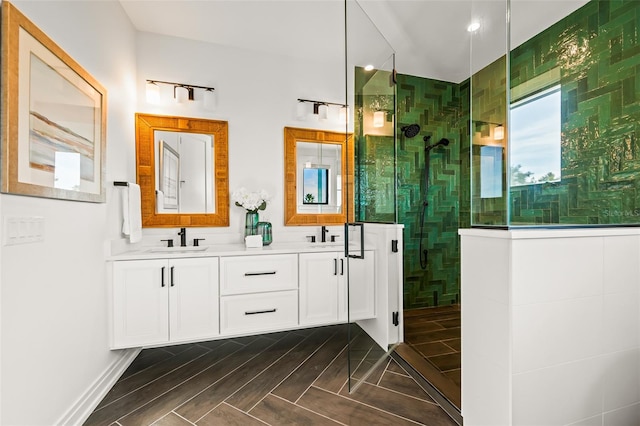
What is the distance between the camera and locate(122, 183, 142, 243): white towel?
2162 millimetres

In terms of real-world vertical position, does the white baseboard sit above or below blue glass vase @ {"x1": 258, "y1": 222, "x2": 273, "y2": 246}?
below

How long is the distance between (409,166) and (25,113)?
2927 millimetres

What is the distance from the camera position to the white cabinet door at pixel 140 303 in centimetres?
199

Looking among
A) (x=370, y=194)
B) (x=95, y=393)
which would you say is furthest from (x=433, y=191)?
(x=95, y=393)

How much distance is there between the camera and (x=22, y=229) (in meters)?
1.21

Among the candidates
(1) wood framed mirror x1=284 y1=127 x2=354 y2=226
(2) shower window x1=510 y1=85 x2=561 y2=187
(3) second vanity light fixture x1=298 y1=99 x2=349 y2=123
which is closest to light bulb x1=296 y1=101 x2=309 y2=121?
(3) second vanity light fixture x1=298 y1=99 x2=349 y2=123

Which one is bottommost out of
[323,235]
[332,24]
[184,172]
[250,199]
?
[323,235]

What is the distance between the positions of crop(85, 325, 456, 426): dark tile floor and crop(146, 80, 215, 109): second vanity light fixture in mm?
2097

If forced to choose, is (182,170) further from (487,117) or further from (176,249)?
(487,117)

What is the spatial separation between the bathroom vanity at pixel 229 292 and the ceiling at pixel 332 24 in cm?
162

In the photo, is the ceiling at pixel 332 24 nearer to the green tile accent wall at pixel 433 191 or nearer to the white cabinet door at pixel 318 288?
the green tile accent wall at pixel 433 191

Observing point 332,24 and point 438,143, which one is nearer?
point 332,24

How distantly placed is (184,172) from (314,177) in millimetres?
1203

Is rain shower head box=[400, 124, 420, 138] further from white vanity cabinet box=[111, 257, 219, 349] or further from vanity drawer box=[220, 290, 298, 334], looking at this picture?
white vanity cabinet box=[111, 257, 219, 349]
